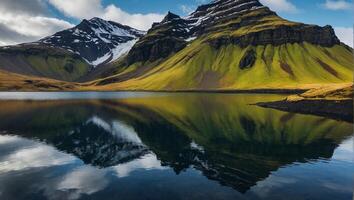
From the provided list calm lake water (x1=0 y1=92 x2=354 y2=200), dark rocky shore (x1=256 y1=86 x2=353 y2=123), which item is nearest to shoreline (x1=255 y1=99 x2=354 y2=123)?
dark rocky shore (x1=256 y1=86 x2=353 y2=123)

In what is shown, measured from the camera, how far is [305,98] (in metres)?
120

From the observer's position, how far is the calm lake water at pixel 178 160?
3625 centimetres

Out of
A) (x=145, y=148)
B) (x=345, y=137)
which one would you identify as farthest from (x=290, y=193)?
(x=345, y=137)

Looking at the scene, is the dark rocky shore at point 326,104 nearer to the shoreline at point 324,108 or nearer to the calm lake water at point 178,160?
the shoreline at point 324,108

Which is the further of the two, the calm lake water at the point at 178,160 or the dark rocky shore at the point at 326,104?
the dark rocky shore at the point at 326,104

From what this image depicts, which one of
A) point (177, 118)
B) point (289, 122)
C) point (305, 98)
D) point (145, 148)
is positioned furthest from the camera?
point (305, 98)

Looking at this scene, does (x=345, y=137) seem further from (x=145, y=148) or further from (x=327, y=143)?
(x=145, y=148)

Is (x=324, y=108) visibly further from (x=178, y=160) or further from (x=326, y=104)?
(x=178, y=160)

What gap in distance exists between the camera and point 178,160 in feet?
164

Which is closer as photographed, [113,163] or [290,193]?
[290,193]

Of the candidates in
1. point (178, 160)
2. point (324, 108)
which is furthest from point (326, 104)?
point (178, 160)

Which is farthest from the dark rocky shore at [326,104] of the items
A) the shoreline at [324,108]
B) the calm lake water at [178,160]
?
the calm lake water at [178,160]

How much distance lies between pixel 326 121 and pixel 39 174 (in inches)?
2899

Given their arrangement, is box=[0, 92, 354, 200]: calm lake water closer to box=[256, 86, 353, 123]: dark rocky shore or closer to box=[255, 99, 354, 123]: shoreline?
box=[255, 99, 354, 123]: shoreline
